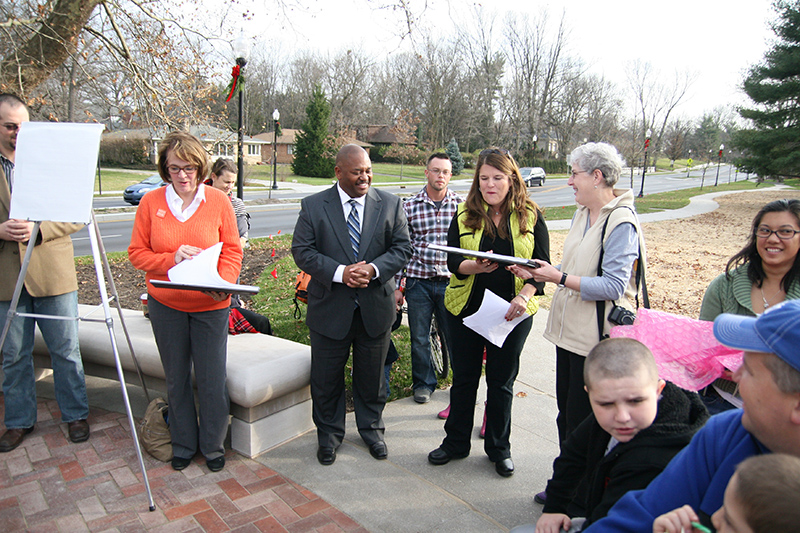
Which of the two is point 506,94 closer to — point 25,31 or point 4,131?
point 25,31

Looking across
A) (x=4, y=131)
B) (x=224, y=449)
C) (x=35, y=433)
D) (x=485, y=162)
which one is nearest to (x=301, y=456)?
(x=224, y=449)

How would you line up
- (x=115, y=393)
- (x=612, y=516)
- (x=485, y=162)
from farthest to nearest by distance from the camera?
1. (x=115, y=393)
2. (x=485, y=162)
3. (x=612, y=516)

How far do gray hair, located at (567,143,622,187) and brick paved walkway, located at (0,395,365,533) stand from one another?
2.34 meters

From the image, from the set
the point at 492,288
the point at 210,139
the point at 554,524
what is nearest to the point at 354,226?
the point at 492,288

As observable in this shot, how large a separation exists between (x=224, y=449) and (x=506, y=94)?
5973 centimetres

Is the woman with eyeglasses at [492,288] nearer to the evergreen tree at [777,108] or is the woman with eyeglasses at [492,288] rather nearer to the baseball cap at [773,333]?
the baseball cap at [773,333]

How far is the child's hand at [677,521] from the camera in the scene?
1326 millimetres

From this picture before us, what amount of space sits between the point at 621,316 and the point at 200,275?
7.71 ft

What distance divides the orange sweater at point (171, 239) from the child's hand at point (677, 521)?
272 cm

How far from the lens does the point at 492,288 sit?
3.51m

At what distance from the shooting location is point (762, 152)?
26.4m

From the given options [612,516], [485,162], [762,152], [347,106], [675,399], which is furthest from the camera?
[347,106]

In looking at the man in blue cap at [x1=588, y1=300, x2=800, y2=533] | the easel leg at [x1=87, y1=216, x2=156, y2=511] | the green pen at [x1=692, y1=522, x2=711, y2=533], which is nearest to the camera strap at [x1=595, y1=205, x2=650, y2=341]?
the man in blue cap at [x1=588, y1=300, x2=800, y2=533]

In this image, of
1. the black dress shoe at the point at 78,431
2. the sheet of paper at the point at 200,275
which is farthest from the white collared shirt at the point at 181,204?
the black dress shoe at the point at 78,431
